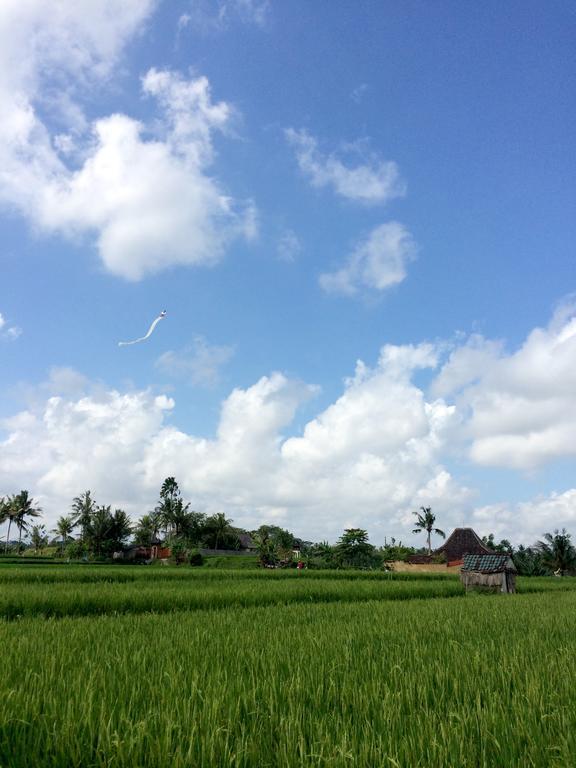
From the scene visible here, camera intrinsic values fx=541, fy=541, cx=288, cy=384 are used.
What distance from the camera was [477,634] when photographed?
5914 millimetres

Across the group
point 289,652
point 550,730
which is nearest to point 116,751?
point 550,730

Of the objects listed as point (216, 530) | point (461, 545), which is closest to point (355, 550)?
point (461, 545)

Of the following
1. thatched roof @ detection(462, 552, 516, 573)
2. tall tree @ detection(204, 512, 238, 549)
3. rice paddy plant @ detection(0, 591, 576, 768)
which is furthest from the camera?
tall tree @ detection(204, 512, 238, 549)

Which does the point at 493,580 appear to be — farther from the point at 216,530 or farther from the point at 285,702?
the point at 216,530

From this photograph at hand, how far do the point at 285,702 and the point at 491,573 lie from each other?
60.0 feet

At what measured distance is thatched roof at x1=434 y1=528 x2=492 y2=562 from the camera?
44.6 meters

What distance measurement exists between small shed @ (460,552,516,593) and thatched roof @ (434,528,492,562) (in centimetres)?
2564

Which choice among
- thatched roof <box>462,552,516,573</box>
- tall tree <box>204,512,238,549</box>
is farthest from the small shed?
tall tree <box>204,512,238,549</box>

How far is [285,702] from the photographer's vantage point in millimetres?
2902

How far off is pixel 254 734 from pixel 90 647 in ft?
10.1

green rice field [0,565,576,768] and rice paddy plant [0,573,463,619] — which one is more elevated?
green rice field [0,565,576,768]

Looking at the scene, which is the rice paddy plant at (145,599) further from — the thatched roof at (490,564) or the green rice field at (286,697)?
the thatched roof at (490,564)

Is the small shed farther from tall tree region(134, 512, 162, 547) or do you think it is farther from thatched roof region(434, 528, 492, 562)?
tall tree region(134, 512, 162, 547)

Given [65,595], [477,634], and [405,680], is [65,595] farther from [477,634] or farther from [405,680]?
[405,680]
